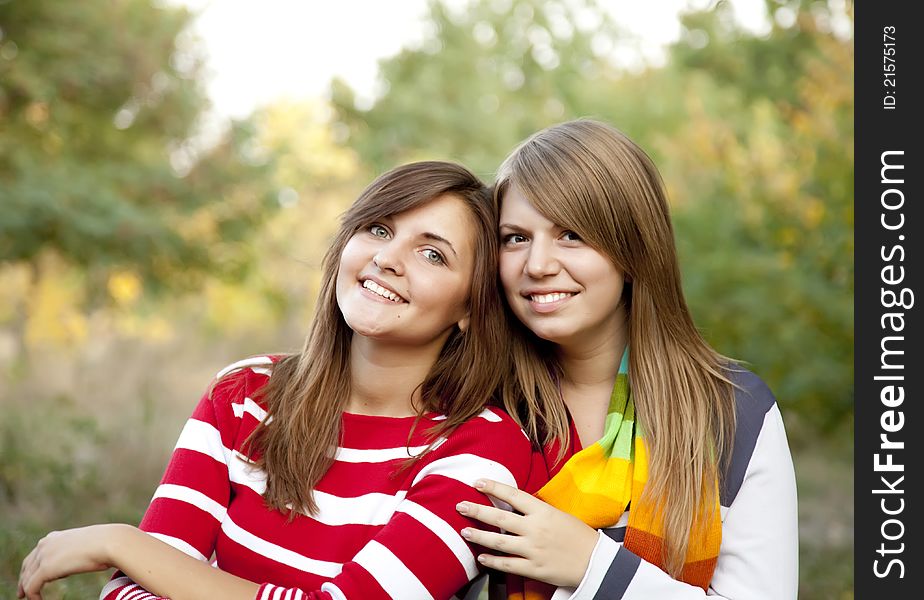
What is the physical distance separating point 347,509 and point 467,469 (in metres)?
0.32

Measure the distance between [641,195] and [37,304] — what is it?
12.2 metres

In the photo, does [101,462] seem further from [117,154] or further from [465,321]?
[117,154]

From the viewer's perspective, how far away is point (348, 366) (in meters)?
2.61

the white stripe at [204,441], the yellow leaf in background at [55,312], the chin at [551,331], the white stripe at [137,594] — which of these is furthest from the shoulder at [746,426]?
the yellow leaf in background at [55,312]

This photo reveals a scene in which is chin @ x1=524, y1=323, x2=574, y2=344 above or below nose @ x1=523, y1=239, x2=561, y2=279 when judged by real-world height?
below

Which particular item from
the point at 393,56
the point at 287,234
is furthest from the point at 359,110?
the point at 287,234

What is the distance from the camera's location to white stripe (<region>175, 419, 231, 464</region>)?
7.83 ft

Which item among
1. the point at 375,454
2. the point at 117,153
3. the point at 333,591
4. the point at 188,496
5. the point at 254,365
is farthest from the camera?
the point at 117,153

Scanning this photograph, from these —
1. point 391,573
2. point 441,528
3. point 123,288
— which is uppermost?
point 123,288

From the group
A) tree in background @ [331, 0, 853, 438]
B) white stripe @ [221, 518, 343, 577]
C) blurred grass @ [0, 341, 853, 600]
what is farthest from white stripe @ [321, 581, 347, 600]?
tree in background @ [331, 0, 853, 438]

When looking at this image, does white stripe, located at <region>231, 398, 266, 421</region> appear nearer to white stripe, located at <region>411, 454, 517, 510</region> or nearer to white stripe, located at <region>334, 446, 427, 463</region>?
white stripe, located at <region>334, 446, 427, 463</region>

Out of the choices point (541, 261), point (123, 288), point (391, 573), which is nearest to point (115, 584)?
point (391, 573)

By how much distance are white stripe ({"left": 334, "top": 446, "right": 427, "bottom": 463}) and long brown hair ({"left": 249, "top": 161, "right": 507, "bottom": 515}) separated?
0.03 meters
